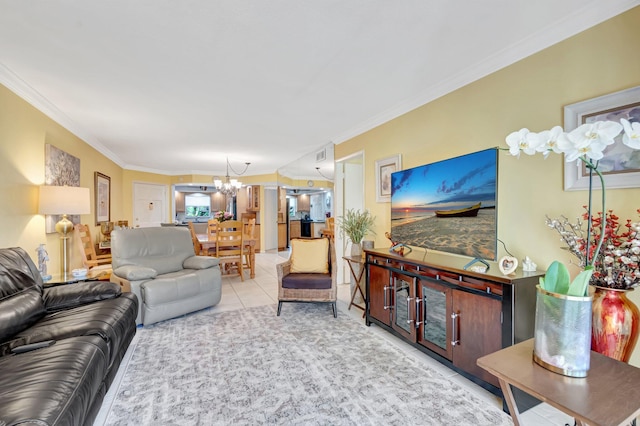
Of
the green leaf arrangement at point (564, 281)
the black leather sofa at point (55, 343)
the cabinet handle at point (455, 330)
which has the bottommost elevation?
the cabinet handle at point (455, 330)

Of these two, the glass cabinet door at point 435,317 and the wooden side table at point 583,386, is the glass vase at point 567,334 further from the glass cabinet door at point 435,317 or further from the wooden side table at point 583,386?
the glass cabinet door at point 435,317

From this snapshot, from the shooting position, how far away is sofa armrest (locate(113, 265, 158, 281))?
3.15 m

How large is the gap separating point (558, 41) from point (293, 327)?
330 cm

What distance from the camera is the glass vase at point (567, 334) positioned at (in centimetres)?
102

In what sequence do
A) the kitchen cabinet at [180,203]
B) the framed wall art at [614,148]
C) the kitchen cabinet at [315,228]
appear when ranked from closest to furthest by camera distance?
the framed wall art at [614,148] < the kitchen cabinet at [315,228] < the kitchen cabinet at [180,203]

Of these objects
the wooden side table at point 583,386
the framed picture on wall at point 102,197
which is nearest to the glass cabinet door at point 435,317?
the wooden side table at point 583,386

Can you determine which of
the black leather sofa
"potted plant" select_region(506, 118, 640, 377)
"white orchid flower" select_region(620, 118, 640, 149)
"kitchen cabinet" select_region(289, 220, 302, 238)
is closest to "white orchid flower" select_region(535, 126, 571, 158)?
"potted plant" select_region(506, 118, 640, 377)

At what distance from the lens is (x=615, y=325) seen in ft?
4.55

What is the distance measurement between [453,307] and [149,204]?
26.1 feet

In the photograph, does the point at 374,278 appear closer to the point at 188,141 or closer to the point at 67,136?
the point at 188,141

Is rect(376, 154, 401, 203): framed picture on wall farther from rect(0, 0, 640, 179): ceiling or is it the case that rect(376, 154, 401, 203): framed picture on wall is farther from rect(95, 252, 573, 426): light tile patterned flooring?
rect(95, 252, 573, 426): light tile patterned flooring

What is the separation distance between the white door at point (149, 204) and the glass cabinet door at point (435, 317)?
7.40 metres

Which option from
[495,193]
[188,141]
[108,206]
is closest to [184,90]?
[188,141]

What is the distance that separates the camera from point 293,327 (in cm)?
321
